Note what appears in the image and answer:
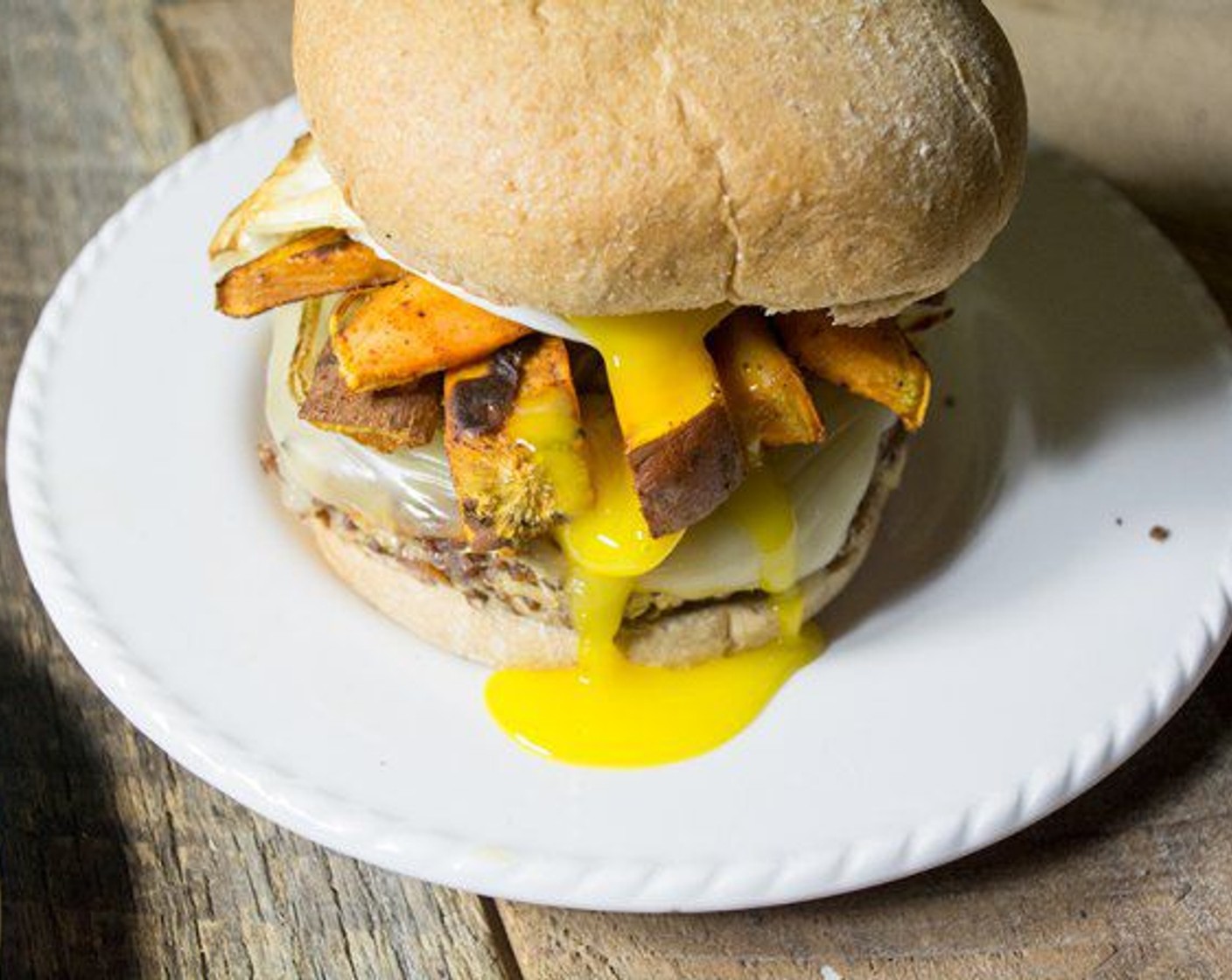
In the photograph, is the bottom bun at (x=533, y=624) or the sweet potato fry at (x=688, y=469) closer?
the sweet potato fry at (x=688, y=469)

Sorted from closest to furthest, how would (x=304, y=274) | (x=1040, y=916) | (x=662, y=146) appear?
(x=662, y=146) → (x=1040, y=916) → (x=304, y=274)

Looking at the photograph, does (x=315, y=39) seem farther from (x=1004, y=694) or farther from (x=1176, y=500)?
(x=1176, y=500)

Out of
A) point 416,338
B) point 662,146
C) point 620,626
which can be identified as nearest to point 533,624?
point 620,626

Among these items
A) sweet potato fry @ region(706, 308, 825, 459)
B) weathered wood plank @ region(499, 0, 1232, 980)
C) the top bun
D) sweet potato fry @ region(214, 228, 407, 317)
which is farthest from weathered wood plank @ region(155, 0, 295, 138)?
weathered wood plank @ region(499, 0, 1232, 980)

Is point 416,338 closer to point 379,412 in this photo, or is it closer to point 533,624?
point 379,412

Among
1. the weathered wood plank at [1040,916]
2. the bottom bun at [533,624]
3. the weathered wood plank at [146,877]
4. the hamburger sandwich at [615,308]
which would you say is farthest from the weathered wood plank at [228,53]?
the weathered wood plank at [1040,916]

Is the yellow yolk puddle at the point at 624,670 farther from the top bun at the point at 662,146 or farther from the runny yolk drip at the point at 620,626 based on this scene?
the top bun at the point at 662,146

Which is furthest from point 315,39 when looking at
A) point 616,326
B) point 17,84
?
point 17,84

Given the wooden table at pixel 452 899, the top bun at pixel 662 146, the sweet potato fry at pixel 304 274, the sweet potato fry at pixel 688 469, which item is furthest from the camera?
the sweet potato fry at pixel 304 274
